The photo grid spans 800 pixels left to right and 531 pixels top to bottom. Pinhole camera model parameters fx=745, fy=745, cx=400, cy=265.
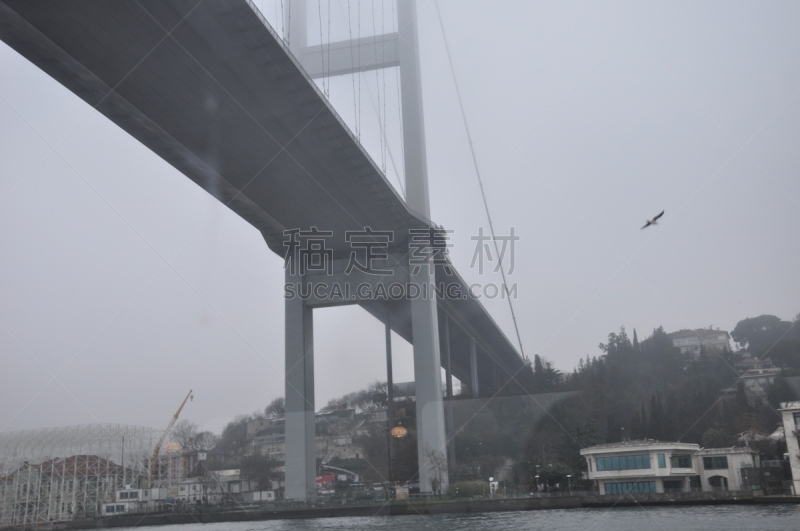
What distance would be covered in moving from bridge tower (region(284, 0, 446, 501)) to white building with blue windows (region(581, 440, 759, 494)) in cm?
312

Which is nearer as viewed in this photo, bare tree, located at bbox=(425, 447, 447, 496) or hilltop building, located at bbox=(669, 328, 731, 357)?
bare tree, located at bbox=(425, 447, 447, 496)

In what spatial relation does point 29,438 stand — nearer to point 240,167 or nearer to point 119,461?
point 119,461

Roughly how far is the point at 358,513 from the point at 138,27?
895cm

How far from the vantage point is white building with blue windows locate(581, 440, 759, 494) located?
1244 cm

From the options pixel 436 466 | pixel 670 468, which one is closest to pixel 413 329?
pixel 436 466

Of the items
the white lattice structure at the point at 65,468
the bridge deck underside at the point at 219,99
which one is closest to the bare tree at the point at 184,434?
the white lattice structure at the point at 65,468

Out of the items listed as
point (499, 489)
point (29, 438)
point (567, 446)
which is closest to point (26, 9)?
point (29, 438)

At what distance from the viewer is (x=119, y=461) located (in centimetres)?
1438

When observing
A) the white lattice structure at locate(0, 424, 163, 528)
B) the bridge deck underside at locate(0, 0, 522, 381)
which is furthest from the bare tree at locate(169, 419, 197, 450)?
the bridge deck underside at locate(0, 0, 522, 381)

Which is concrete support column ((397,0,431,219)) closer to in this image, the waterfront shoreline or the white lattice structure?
the waterfront shoreline

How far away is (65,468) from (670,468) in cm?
1042

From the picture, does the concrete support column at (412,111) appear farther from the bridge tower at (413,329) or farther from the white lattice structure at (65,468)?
the white lattice structure at (65,468)

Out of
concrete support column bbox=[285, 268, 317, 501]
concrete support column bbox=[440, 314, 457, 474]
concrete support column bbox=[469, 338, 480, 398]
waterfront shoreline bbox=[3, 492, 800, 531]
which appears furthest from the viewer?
concrete support column bbox=[469, 338, 480, 398]

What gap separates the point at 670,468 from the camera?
41.8ft
